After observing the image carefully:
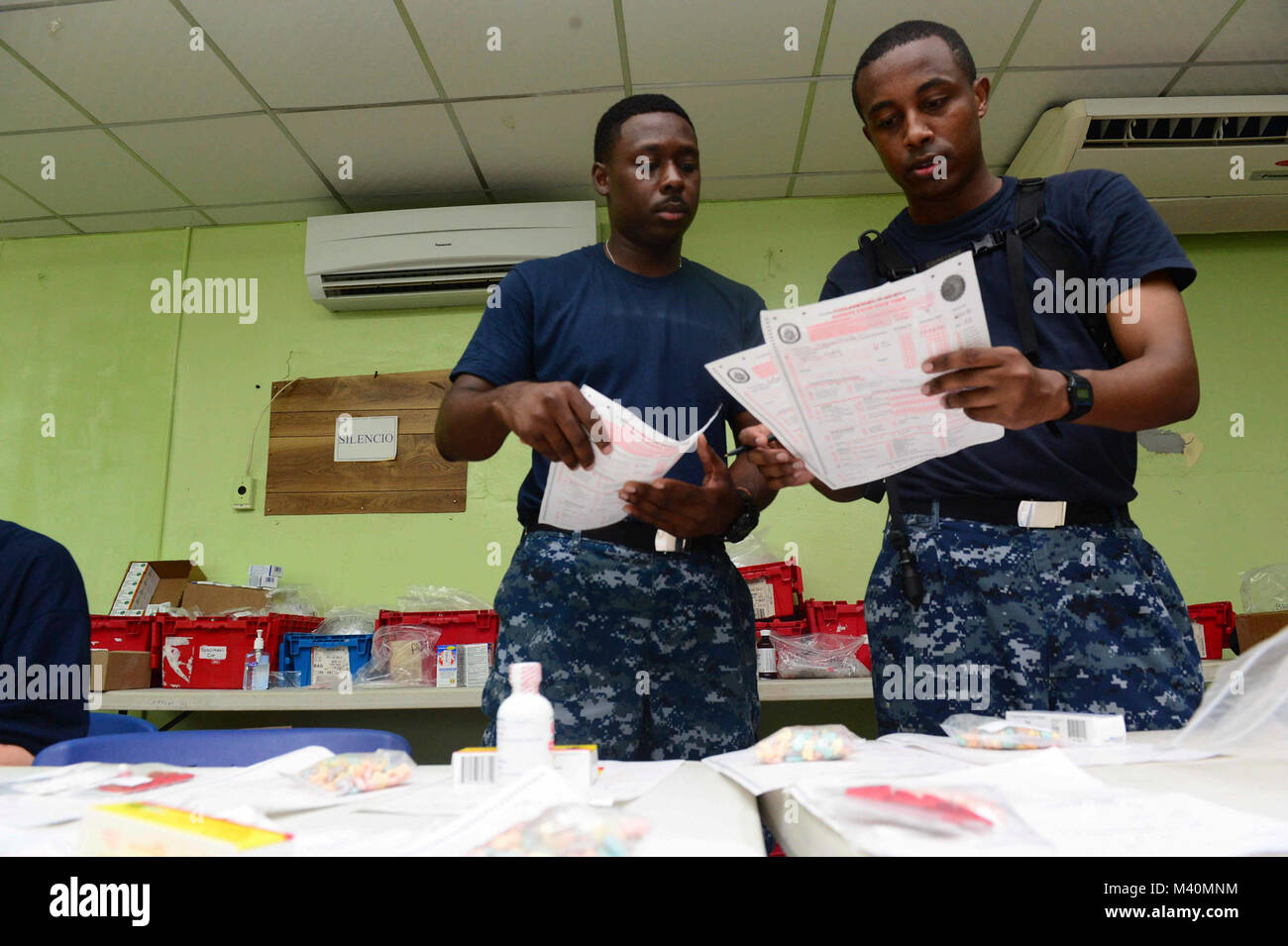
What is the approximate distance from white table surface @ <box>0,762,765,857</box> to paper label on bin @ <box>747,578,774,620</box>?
2.13m

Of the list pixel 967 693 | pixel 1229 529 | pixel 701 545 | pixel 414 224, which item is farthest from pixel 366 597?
pixel 1229 529

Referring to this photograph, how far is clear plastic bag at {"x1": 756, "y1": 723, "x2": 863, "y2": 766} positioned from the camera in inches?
32.6

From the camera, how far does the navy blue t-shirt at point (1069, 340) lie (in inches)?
45.2

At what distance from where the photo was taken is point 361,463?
367 cm

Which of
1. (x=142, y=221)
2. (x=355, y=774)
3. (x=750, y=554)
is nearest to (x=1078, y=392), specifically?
(x=355, y=774)

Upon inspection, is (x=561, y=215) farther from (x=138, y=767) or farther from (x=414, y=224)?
(x=138, y=767)

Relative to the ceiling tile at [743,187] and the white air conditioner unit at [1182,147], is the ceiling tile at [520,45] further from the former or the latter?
the white air conditioner unit at [1182,147]

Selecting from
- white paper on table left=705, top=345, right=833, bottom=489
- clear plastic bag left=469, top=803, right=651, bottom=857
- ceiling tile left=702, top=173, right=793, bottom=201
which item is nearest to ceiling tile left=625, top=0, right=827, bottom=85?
ceiling tile left=702, top=173, right=793, bottom=201

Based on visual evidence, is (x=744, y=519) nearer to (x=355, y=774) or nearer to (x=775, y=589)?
(x=355, y=774)

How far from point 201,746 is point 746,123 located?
2847 millimetres

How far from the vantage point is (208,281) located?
3967mm

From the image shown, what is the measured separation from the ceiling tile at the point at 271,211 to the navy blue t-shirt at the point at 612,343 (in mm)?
2728

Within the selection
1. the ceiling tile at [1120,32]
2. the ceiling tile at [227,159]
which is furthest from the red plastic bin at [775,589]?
the ceiling tile at [227,159]

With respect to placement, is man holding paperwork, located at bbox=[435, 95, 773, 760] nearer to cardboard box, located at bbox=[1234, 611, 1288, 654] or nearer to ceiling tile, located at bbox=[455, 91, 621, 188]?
ceiling tile, located at bbox=[455, 91, 621, 188]
